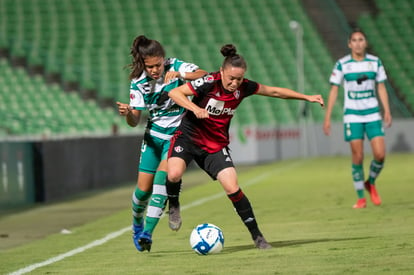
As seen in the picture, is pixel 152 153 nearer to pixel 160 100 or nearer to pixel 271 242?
pixel 160 100

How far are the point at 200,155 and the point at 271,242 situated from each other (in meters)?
1.24

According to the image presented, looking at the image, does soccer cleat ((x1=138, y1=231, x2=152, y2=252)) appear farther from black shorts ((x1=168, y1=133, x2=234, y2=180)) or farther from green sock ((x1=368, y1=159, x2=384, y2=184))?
green sock ((x1=368, y1=159, x2=384, y2=184))

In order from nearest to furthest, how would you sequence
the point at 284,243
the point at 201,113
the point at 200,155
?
the point at 201,113 < the point at 200,155 < the point at 284,243

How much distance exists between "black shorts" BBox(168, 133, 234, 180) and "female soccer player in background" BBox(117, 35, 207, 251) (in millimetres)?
291

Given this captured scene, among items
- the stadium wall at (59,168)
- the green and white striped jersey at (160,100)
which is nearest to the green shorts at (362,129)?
the green and white striped jersey at (160,100)

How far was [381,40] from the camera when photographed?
1494 inches

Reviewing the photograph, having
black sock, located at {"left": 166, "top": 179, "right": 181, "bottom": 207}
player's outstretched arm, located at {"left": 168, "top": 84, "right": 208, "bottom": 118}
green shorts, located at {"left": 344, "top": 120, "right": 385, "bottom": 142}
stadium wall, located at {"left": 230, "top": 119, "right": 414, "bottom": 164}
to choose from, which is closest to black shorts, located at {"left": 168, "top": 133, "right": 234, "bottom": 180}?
black sock, located at {"left": 166, "top": 179, "right": 181, "bottom": 207}

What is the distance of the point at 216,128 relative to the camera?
8.27 m

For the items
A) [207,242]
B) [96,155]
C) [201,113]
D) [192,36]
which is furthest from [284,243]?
[192,36]

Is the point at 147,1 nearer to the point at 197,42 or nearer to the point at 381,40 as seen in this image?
the point at 197,42

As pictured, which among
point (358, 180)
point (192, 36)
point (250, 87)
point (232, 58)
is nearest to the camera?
point (232, 58)

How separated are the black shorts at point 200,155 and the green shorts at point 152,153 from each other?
12.1 inches

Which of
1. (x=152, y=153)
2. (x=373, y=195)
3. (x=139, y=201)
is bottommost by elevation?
(x=373, y=195)

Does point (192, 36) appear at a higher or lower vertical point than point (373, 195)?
lower
